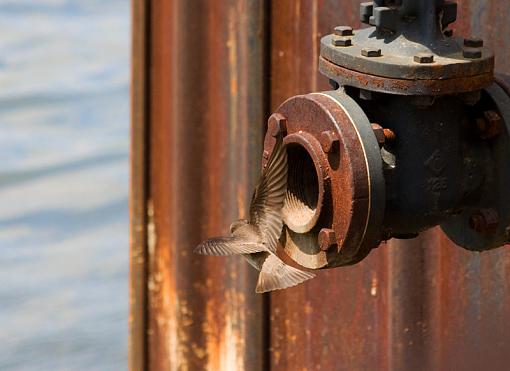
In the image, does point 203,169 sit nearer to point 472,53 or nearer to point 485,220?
point 485,220

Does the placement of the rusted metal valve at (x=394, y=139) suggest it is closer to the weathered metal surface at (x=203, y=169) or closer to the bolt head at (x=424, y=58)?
the bolt head at (x=424, y=58)

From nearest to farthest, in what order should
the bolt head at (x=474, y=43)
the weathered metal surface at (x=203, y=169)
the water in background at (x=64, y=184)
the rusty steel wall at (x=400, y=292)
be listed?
the bolt head at (x=474, y=43) < the rusty steel wall at (x=400, y=292) < the weathered metal surface at (x=203, y=169) < the water in background at (x=64, y=184)

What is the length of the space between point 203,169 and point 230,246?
1347 millimetres

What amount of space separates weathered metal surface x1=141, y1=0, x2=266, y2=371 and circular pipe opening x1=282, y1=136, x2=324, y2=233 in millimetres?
1300

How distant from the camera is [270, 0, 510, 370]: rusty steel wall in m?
2.66

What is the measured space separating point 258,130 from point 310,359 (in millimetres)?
585

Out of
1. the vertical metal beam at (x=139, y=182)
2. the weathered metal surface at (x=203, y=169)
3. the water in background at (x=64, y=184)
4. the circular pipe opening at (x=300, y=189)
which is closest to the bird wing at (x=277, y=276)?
the circular pipe opening at (x=300, y=189)

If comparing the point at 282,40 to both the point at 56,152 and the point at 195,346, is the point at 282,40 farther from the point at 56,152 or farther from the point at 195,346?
the point at 56,152

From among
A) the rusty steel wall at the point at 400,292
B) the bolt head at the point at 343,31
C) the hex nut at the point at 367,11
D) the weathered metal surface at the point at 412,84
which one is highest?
the hex nut at the point at 367,11

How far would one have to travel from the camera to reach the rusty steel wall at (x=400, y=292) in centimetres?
266

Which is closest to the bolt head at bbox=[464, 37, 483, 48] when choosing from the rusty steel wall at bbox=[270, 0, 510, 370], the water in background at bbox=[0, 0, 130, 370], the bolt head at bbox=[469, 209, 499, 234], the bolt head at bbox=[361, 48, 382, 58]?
the bolt head at bbox=[361, 48, 382, 58]

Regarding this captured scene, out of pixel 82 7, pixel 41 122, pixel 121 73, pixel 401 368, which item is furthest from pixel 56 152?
pixel 401 368

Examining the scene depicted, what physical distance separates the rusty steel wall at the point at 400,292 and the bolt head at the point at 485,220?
2.38 feet

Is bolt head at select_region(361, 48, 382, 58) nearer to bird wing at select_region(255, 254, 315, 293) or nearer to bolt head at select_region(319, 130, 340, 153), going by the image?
bolt head at select_region(319, 130, 340, 153)
